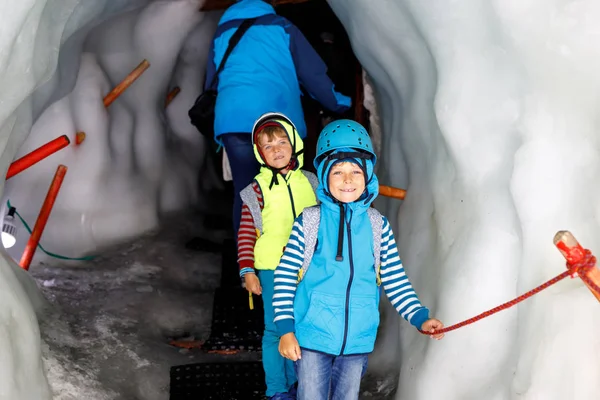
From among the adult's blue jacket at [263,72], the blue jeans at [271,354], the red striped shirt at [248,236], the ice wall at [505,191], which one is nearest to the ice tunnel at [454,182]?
the ice wall at [505,191]

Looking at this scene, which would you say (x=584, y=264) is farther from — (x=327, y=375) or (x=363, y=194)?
(x=327, y=375)

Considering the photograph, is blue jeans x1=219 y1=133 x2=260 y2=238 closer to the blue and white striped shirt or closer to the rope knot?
the blue and white striped shirt

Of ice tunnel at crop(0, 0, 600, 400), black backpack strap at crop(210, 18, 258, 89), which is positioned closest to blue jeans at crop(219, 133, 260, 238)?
black backpack strap at crop(210, 18, 258, 89)

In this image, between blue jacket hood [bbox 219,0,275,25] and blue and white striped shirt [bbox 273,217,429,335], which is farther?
blue jacket hood [bbox 219,0,275,25]

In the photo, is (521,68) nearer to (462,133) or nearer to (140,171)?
(462,133)

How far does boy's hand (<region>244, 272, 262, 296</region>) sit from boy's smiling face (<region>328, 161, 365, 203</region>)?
565mm

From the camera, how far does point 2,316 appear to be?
2.06 m

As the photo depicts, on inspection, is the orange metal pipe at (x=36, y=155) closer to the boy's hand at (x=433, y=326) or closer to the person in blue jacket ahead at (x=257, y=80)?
the person in blue jacket ahead at (x=257, y=80)

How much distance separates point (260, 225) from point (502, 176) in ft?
3.15

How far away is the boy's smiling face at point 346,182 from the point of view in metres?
1.96

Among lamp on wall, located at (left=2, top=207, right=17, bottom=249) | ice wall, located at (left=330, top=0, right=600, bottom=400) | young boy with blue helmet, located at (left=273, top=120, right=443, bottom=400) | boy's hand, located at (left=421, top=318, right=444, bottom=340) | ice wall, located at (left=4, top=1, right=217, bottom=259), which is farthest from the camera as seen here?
ice wall, located at (left=4, top=1, right=217, bottom=259)

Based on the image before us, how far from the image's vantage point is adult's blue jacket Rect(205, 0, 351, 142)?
2.96 meters

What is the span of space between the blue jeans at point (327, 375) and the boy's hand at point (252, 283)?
0.38 meters

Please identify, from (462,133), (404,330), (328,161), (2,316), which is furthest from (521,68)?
(2,316)
